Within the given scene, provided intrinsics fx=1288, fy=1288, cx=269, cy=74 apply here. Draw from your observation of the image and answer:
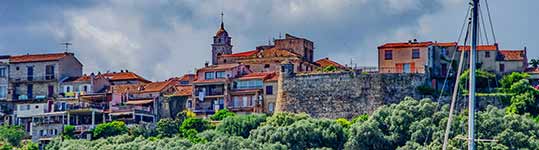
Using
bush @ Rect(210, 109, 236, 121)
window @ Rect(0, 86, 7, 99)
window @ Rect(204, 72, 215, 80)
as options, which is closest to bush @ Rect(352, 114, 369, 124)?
bush @ Rect(210, 109, 236, 121)

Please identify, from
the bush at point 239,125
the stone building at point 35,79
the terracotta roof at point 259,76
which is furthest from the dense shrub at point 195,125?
the stone building at point 35,79

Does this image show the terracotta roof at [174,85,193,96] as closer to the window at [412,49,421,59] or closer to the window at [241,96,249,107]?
the window at [241,96,249,107]

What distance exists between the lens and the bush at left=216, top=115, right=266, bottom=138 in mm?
72875

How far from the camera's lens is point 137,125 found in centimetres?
8062

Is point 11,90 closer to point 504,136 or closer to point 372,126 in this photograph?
point 372,126

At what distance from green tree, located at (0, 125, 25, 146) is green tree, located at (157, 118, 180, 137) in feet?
32.6

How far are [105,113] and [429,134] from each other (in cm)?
2754

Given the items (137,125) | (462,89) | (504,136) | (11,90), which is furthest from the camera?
(11,90)

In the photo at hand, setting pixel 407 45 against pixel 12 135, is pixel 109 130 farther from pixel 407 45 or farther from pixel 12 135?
pixel 407 45

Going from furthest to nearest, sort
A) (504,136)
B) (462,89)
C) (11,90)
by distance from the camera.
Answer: (11,90), (462,89), (504,136)

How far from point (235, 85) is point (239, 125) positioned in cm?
904

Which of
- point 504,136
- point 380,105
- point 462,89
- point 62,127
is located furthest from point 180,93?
point 504,136

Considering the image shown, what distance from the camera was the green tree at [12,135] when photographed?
81562 millimetres

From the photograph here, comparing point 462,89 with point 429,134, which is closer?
point 429,134
